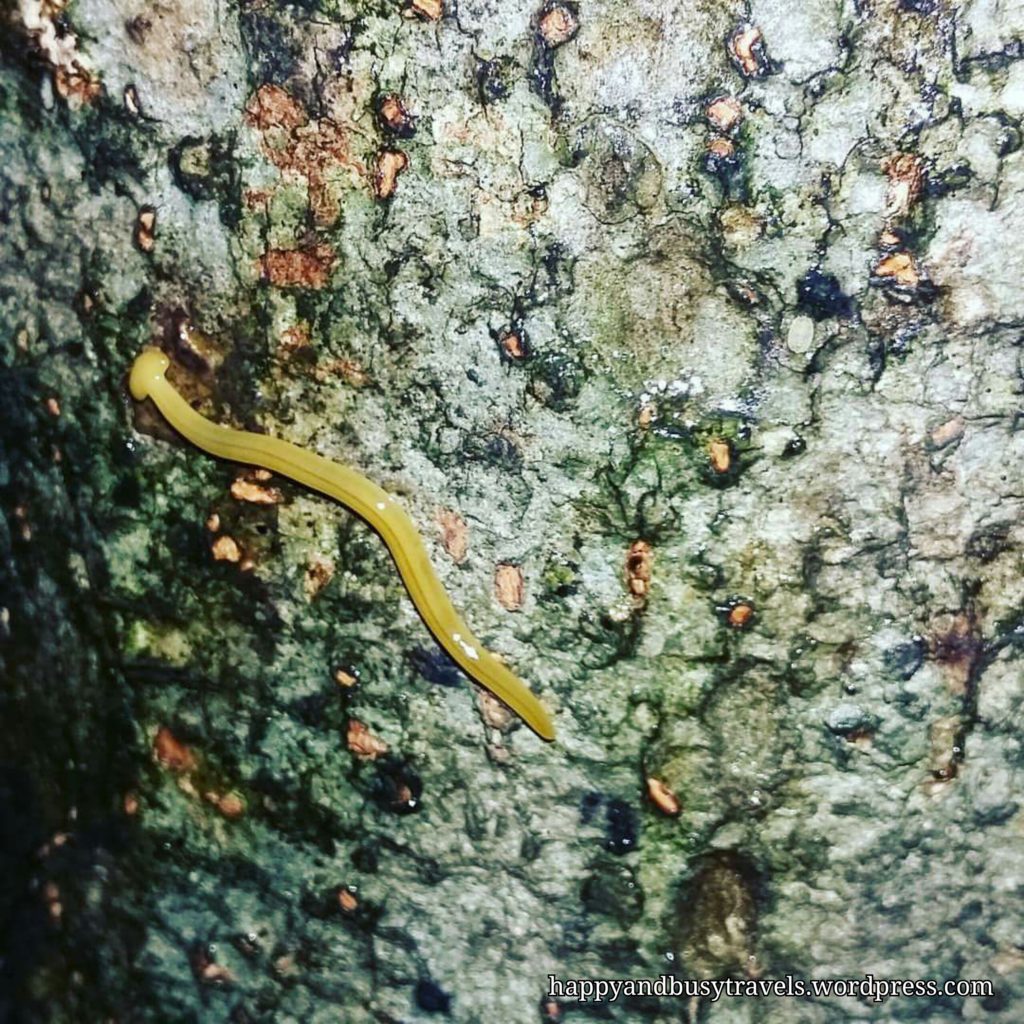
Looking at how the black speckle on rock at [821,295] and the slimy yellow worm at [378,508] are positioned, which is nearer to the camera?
the black speckle on rock at [821,295]

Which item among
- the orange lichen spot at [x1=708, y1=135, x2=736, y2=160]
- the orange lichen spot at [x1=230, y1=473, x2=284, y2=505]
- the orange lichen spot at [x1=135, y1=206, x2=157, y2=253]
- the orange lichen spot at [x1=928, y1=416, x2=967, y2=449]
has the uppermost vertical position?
the orange lichen spot at [x1=708, y1=135, x2=736, y2=160]

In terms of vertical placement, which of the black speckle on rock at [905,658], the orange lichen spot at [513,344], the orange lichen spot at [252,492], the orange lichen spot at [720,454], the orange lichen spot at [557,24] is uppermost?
the orange lichen spot at [557,24]

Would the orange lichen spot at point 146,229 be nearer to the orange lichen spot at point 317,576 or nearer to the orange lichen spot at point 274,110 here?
the orange lichen spot at point 274,110

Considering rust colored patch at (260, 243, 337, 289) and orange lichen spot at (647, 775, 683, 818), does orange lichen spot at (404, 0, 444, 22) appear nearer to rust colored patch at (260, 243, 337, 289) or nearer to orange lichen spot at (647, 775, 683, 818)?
rust colored patch at (260, 243, 337, 289)

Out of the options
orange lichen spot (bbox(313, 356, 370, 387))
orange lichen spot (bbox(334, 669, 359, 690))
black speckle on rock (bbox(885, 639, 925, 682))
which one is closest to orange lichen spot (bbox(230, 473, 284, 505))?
orange lichen spot (bbox(313, 356, 370, 387))

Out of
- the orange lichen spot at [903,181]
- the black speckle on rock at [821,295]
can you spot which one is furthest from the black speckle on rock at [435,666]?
the orange lichen spot at [903,181]

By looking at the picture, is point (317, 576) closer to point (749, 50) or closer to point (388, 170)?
point (388, 170)

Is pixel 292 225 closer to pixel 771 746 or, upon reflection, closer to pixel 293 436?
pixel 293 436
